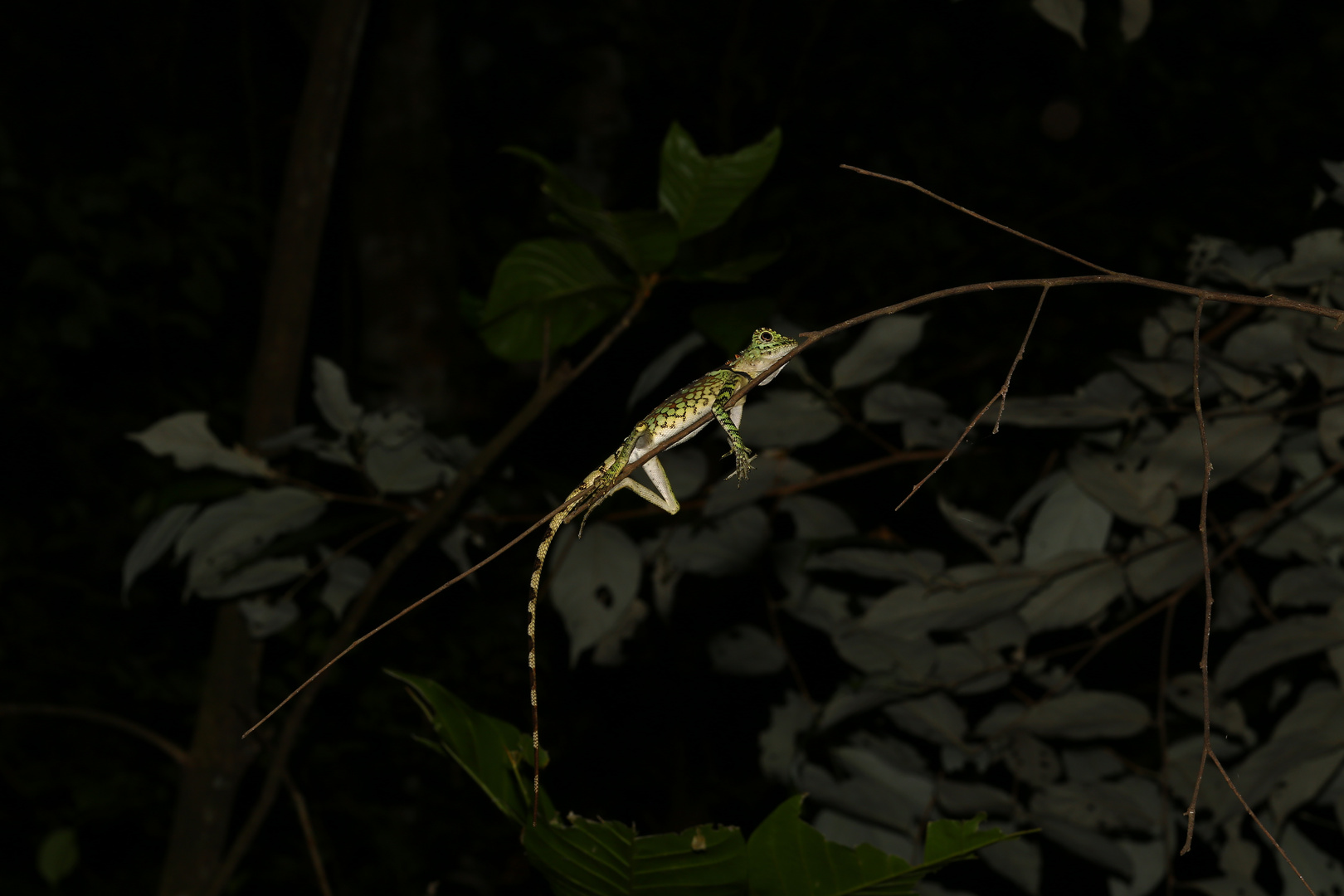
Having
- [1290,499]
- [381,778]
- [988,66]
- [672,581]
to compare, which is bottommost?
[381,778]

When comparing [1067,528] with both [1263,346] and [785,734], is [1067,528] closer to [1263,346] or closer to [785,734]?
[1263,346]

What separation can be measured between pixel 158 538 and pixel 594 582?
0.86m

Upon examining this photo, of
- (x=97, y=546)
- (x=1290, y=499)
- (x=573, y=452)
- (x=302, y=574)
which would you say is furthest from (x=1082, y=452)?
(x=97, y=546)

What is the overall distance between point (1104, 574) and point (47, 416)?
15.9 ft

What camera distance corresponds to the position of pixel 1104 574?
1694 millimetres

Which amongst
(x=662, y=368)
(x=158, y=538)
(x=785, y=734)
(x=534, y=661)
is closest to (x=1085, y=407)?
(x=662, y=368)

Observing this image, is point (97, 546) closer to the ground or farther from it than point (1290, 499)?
closer to the ground

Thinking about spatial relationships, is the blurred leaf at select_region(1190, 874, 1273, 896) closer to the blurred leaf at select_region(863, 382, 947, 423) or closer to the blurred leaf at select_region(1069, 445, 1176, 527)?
the blurred leaf at select_region(1069, 445, 1176, 527)

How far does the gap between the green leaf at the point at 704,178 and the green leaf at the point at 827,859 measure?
0.89 metres

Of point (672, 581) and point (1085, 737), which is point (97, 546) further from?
point (1085, 737)

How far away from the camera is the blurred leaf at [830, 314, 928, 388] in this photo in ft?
5.82

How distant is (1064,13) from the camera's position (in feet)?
4.25

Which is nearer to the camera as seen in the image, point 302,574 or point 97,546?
point 302,574

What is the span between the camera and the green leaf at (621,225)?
4.20ft
